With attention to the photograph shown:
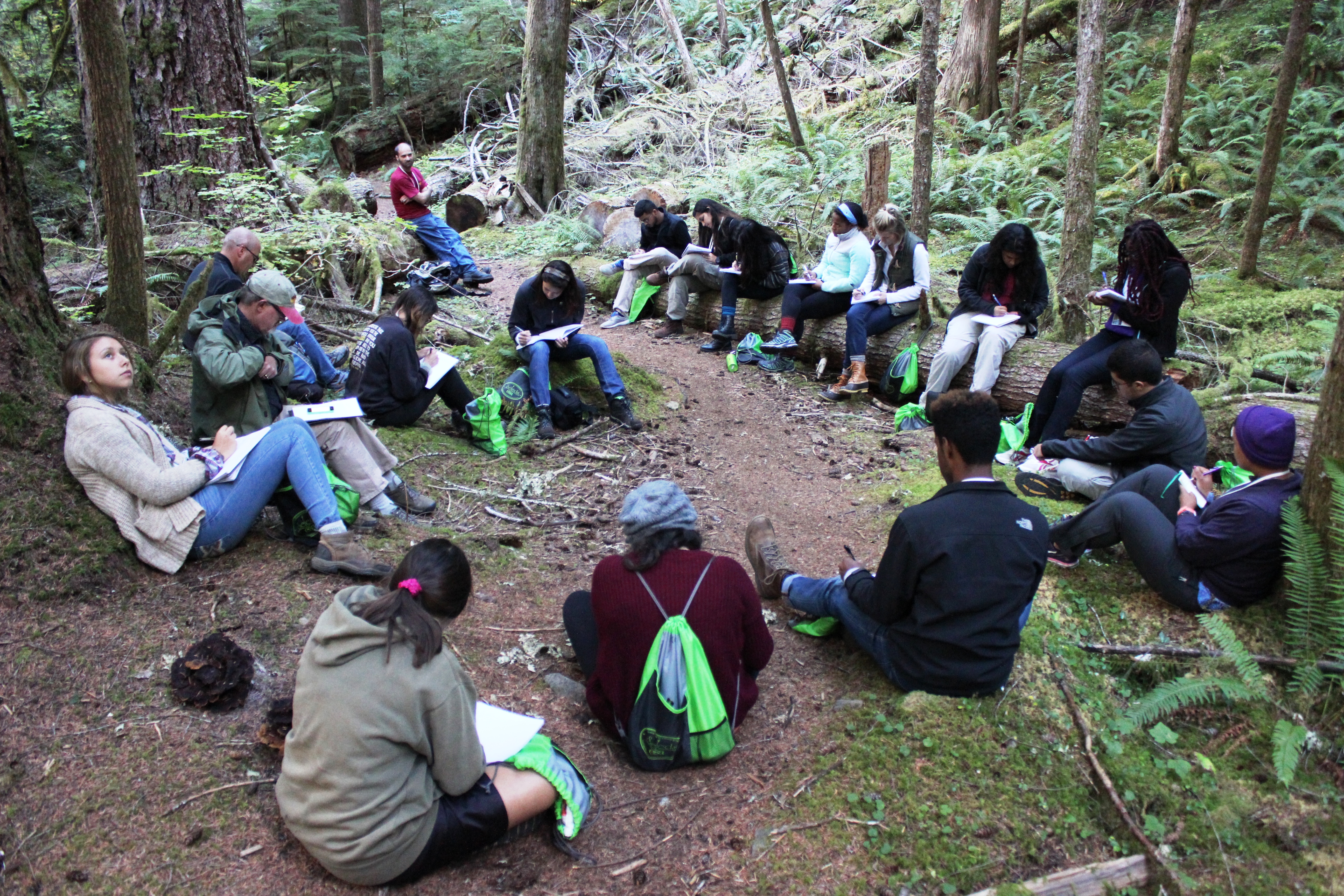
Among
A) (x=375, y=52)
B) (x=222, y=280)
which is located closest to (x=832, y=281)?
(x=222, y=280)

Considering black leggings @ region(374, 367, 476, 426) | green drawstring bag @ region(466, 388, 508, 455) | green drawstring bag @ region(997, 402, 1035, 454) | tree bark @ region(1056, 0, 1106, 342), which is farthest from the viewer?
tree bark @ region(1056, 0, 1106, 342)

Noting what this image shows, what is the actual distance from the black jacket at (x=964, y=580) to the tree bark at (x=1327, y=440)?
1.21 meters

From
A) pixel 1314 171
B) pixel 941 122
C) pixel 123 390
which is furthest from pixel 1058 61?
pixel 123 390

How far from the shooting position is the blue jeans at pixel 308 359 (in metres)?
6.34

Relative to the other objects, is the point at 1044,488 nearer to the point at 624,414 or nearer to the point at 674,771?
the point at 624,414

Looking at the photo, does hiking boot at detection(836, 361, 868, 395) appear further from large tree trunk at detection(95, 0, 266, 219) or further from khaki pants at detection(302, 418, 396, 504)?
large tree trunk at detection(95, 0, 266, 219)

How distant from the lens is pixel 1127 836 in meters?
2.90

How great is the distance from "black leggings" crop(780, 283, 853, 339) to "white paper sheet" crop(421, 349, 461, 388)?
4.03m

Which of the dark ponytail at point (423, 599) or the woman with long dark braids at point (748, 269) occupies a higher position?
the woman with long dark braids at point (748, 269)

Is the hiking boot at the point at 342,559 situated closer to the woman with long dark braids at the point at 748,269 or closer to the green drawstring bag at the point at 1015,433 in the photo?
the green drawstring bag at the point at 1015,433

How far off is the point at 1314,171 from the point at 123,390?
13.0 m

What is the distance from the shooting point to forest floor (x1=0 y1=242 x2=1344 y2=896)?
276cm

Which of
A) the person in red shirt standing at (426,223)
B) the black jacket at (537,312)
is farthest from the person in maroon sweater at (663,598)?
the person in red shirt standing at (426,223)

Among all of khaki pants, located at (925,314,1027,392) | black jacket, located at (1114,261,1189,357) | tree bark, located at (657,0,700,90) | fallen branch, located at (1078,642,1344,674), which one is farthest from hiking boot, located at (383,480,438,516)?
tree bark, located at (657,0,700,90)
